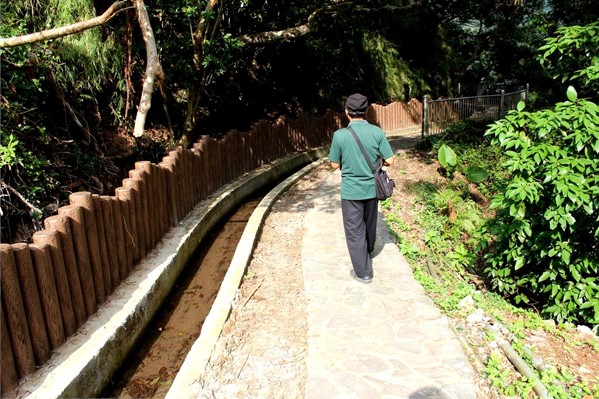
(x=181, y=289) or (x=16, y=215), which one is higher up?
(x=16, y=215)

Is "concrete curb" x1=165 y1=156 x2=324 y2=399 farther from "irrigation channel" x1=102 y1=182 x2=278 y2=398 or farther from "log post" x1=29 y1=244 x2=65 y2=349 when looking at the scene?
"log post" x1=29 y1=244 x2=65 y2=349

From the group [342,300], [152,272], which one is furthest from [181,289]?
[342,300]

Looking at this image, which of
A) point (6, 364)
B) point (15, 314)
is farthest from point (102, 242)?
point (6, 364)

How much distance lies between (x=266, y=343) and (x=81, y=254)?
185cm

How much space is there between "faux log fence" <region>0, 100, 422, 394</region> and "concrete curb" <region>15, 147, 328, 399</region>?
109 millimetres

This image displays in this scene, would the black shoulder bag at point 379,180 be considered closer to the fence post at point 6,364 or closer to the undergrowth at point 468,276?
the undergrowth at point 468,276

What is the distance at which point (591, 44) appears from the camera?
533cm

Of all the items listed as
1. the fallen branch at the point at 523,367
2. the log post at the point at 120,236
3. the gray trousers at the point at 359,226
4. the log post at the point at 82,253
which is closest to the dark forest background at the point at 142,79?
the log post at the point at 120,236

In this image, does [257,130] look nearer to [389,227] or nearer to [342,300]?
[389,227]

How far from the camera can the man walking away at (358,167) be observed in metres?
4.65

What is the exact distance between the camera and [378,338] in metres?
3.90

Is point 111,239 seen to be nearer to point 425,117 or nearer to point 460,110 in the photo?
point 425,117

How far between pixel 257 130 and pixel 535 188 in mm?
7482

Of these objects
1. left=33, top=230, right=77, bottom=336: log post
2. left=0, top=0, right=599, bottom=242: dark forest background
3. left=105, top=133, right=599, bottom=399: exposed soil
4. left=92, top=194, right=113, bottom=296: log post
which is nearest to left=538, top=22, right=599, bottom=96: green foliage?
left=0, top=0, right=599, bottom=242: dark forest background
